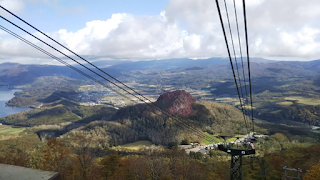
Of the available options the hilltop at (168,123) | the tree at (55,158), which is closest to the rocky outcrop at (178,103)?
the hilltop at (168,123)

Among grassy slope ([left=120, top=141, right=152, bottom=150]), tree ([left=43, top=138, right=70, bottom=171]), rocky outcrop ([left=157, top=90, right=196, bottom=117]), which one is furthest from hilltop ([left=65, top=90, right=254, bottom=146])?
tree ([left=43, top=138, right=70, bottom=171])

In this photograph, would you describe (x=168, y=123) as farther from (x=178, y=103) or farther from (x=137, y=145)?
(x=137, y=145)

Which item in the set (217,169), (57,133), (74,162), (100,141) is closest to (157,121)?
(100,141)

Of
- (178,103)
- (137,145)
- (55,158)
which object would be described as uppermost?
(178,103)

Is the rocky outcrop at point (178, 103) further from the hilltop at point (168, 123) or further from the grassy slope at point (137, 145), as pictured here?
the grassy slope at point (137, 145)

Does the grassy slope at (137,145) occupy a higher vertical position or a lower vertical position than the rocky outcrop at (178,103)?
lower

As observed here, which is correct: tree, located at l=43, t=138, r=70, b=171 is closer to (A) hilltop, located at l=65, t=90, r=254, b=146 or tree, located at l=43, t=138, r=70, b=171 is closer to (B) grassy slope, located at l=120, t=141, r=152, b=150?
(A) hilltop, located at l=65, t=90, r=254, b=146

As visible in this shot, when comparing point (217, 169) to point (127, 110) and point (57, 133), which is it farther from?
point (57, 133)

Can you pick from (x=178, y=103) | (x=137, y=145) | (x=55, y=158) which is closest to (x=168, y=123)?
(x=178, y=103)
